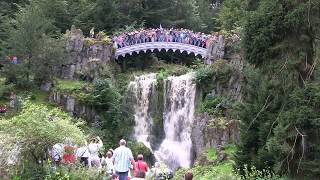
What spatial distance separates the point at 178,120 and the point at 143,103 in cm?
238

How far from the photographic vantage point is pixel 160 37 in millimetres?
35875

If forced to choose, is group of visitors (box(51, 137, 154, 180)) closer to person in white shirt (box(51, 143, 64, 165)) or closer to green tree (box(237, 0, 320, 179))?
person in white shirt (box(51, 143, 64, 165))

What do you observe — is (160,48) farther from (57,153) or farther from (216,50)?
(57,153)

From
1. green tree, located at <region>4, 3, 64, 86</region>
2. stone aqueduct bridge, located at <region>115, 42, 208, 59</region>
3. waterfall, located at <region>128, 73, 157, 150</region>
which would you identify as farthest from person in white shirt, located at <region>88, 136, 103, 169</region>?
stone aqueduct bridge, located at <region>115, 42, 208, 59</region>

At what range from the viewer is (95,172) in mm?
14078

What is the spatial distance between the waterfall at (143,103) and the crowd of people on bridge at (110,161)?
625 inches

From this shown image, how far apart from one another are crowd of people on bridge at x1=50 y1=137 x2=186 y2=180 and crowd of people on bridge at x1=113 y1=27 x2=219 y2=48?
20.1 m

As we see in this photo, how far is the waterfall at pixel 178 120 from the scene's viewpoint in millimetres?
30141

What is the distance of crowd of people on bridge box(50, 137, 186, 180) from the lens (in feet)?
45.0

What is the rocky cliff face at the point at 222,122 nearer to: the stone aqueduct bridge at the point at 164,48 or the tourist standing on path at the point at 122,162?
the stone aqueduct bridge at the point at 164,48

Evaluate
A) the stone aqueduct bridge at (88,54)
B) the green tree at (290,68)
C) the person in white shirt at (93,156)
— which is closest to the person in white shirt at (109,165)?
the person in white shirt at (93,156)

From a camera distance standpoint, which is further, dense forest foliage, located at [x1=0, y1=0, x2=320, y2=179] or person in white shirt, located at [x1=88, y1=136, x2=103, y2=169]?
person in white shirt, located at [x1=88, y1=136, x2=103, y2=169]

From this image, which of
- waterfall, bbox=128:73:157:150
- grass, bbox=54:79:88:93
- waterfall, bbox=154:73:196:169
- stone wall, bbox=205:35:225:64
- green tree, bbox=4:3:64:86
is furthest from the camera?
stone wall, bbox=205:35:225:64

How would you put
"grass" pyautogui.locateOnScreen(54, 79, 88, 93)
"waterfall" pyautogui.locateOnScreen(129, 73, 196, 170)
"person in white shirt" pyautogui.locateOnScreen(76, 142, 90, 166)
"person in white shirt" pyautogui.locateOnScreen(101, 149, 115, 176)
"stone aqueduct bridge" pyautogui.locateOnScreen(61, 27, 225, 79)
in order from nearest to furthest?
"person in white shirt" pyautogui.locateOnScreen(101, 149, 115, 176), "person in white shirt" pyautogui.locateOnScreen(76, 142, 90, 166), "waterfall" pyautogui.locateOnScreen(129, 73, 196, 170), "grass" pyautogui.locateOnScreen(54, 79, 88, 93), "stone aqueduct bridge" pyautogui.locateOnScreen(61, 27, 225, 79)
